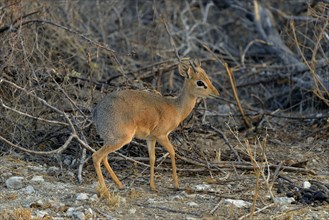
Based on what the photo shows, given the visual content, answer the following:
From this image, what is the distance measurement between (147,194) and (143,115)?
683mm

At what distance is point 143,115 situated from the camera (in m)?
6.69

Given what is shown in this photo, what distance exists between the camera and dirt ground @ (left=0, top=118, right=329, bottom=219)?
6031 mm

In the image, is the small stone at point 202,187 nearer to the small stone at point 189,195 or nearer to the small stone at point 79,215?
the small stone at point 189,195

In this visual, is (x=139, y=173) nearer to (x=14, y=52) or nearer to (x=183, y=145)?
(x=183, y=145)

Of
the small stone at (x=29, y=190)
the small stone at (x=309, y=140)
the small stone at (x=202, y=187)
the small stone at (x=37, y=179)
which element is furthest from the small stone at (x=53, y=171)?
the small stone at (x=309, y=140)

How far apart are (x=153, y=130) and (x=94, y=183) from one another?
70 centimetres

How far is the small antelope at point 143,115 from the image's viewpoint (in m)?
Result: 6.53

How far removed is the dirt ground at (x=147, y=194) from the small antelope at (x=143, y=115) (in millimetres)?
222

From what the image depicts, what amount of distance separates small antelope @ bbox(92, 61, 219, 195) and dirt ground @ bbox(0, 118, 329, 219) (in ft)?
0.73

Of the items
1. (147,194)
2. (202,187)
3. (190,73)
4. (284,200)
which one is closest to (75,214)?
(147,194)

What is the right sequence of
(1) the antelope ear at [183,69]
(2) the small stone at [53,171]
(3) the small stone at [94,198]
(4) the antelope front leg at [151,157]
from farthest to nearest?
1. (1) the antelope ear at [183,69]
2. (2) the small stone at [53,171]
3. (4) the antelope front leg at [151,157]
4. (3) the small stone at [94,198]

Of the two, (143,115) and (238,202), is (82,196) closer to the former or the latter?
(143,115)

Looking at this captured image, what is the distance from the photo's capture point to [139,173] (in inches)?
285

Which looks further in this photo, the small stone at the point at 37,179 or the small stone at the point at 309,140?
the small stone at the point at 309,140
